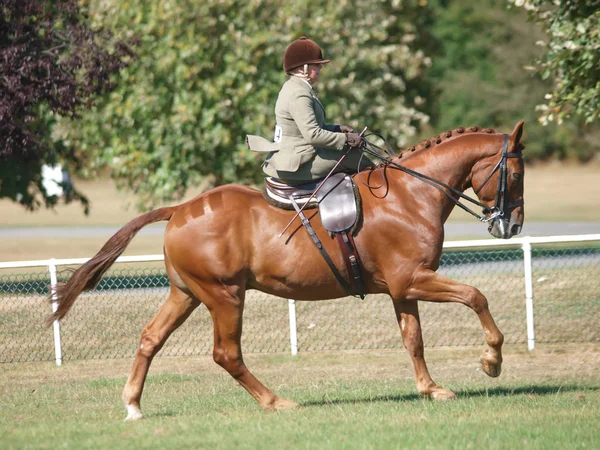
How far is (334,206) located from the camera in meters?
8.17

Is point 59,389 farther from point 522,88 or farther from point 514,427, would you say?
point 522,88

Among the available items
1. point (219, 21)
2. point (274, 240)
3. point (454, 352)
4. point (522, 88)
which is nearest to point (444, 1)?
point (522, 88)

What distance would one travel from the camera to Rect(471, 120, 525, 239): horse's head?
8.39 metres

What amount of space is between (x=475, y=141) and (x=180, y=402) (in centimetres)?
363

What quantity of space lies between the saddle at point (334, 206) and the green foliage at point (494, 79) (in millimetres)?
50837

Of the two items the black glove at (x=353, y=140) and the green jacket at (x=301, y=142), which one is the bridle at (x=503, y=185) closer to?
the black glove at (x=353, y=140)

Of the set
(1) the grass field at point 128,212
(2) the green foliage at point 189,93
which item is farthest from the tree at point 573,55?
(1) the grass field at point 128,212

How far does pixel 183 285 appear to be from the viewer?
27.9 ft

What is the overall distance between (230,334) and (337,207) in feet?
4.64

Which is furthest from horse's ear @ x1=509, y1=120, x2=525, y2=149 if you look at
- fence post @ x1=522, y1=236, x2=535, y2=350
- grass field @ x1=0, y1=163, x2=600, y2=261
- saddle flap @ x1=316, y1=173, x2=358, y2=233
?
grass field @ x1=0, y1=163, x2=600, y2=261

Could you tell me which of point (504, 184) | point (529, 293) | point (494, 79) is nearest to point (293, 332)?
point (529, 293)

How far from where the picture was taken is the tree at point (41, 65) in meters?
14.9

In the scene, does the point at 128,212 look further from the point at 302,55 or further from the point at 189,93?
the point at 302,55

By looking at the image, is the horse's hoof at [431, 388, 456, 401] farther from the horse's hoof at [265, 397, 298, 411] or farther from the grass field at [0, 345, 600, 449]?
the horse's hoof at [265, 397, 298, 411]
